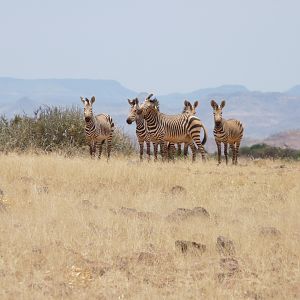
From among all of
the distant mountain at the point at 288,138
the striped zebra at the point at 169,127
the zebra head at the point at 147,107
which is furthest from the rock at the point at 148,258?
the distant mountain at the point at 288,138

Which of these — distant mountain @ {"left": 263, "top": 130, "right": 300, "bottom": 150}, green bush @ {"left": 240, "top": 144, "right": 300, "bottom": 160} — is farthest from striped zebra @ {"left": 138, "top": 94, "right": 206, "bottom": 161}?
distant mountain @ {"left": 263, "top": 130, "right": 300, "bottom": 150}

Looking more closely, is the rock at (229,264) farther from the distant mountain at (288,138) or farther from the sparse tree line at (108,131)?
the distant mountain at (288,138)

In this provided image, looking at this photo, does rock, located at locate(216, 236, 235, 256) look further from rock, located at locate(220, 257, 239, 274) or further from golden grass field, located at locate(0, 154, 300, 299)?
rock, located at locate(220, 257, 239, 274)

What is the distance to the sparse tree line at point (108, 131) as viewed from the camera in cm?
2031

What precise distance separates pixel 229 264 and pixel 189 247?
2.31 feet

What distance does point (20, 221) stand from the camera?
387 inches

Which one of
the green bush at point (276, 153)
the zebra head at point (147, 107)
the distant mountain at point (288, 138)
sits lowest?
the distant mountain at point (288, 138)

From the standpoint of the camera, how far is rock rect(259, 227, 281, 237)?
9.32 metres

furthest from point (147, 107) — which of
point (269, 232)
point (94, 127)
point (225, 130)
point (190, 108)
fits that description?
point (269, 232)

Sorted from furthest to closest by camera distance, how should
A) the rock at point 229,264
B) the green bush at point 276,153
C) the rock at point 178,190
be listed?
1. the green bush at point 276,153
2. the rock at point 178,190
3. the rock at point 229,264

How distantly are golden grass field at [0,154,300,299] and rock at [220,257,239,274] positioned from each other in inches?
0.9

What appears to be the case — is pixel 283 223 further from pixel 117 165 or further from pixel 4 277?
pixel 117 165

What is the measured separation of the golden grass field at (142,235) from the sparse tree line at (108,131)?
5507 mm

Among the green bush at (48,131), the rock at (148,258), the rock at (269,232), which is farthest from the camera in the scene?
the green bush at (48,131)
